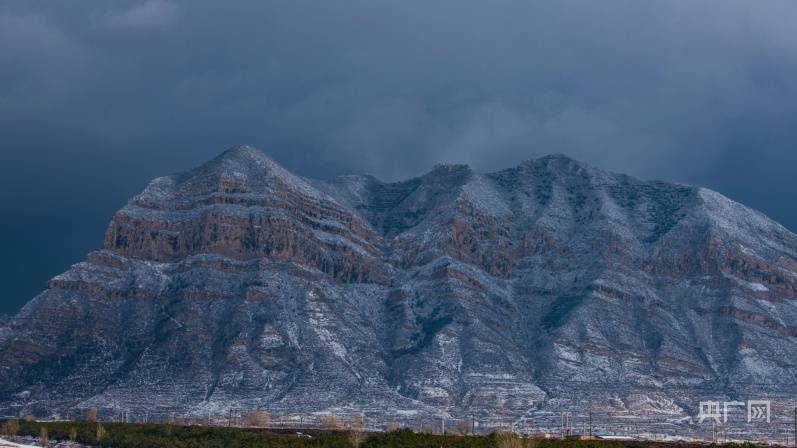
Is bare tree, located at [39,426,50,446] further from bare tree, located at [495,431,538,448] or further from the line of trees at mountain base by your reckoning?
bare tree, located at [495,431,538,448]

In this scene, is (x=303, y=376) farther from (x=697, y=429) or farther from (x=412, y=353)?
(x=697, y=429)

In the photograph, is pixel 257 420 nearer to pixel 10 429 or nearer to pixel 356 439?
pixel 10 429

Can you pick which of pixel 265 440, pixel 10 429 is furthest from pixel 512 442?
pixel 10 429

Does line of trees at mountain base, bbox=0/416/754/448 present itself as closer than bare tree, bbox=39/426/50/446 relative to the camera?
Yes

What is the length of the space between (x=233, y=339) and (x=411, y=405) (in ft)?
112

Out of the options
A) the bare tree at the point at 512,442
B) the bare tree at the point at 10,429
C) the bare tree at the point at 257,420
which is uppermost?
the bare tree at the point at 257,420

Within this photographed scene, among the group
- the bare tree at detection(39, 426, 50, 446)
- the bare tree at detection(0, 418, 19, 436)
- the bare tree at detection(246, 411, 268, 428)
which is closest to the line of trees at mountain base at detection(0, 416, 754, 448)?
the bare tree at detection(39, 426, 50, 446)

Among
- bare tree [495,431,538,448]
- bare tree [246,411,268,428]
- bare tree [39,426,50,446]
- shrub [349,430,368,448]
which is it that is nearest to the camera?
bare tree [495,431,538,448]

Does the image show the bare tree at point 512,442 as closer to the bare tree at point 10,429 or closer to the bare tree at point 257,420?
the bare tree at point 10,429

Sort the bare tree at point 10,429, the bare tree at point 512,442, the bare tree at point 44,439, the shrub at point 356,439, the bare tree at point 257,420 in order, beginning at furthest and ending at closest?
the bare tree at point 257,420 < the bare tree at point 10,429 < the bare tree at point 44,439 < the shrub at point 356,439 < the bare tree at point 512,442

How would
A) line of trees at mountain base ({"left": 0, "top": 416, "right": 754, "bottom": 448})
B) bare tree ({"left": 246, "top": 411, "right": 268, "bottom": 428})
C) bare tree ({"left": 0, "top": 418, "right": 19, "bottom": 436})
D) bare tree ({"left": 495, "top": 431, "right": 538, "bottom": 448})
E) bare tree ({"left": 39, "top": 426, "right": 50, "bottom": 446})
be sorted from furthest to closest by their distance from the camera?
bare tree ({"left": 246, "top": 411, "right": 268, "bottom": 428}) → bare tree ({"left": 0, "top": 418, "right": 19, "bottom": 436}) → bare tree ({"left": 39, "top": 426, "right": 50, "bottom": 446}) → line of trees at mountain base ({"left": 0, "top": 416, "right": 754, "bottom": 448}) → bare tree ({"left": 495, "top": 431, "right": 538, "bottom": 448})

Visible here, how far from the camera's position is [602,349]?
198m

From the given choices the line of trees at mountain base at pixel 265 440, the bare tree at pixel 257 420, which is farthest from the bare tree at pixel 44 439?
the bare tree at pixel 257 420

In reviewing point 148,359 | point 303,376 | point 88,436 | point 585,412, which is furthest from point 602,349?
point 88,436
